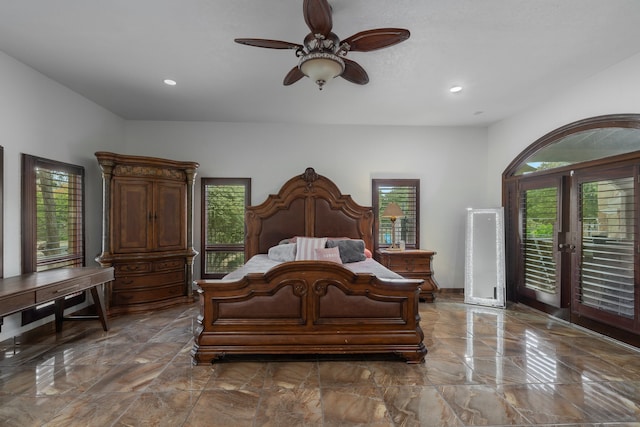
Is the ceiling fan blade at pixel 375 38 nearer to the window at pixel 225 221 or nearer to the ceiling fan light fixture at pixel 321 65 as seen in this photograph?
the ceiling fan light fixture at pixel 321 65

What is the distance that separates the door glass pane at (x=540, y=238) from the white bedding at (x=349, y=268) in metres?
2.07

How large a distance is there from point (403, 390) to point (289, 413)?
2.78 ft

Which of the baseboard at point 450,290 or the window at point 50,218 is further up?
the window at point 50,218

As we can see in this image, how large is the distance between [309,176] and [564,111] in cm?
338

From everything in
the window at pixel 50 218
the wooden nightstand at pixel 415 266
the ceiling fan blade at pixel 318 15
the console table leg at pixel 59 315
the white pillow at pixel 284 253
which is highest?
the ceiling fan blade at pixel 318 15

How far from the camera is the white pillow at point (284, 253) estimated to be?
3953mm

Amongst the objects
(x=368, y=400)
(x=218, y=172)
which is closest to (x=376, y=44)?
(x=368, y=400)

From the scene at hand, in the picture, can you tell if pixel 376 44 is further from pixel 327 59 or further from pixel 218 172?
pixel 218 172

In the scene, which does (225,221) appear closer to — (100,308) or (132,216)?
(132,216)

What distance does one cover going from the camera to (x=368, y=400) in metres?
2.05

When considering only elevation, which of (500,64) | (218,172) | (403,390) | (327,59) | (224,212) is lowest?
(403,390)

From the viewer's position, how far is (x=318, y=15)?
6.12ft

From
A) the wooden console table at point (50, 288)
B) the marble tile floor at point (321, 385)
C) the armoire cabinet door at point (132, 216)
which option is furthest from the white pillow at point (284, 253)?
the wooden console table at point (50, 288)

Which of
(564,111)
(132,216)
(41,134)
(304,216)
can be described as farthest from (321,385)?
(564,111)
